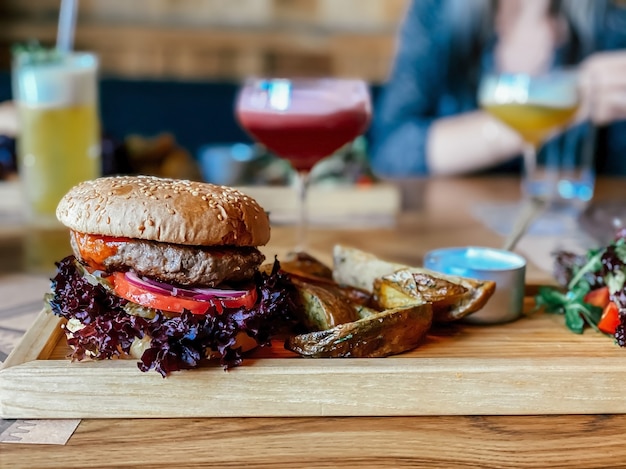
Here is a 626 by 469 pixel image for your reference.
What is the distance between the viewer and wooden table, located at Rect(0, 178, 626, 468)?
850 millimetres

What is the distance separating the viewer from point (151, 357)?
96 centimetres

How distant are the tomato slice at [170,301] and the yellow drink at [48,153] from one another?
3.93 feet

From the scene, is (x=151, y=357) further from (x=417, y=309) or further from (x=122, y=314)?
(x=417, y=309)

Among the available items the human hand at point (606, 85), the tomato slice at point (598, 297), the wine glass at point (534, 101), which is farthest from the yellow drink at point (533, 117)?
the tomato slice at point (598, 297)

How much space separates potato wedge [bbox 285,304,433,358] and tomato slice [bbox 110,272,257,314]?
0.10 meters

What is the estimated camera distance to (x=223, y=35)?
556 cm

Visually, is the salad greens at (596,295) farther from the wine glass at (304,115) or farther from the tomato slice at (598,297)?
the wine glass at (304,115)

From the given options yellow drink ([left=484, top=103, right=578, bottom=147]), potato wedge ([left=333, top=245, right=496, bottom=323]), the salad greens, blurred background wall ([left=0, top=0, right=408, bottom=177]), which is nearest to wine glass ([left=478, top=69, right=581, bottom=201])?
yellow drink ([left=484, top=103, right=578, bottom=147])

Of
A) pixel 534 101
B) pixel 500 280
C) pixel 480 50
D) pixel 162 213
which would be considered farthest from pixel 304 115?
pixel 480 50

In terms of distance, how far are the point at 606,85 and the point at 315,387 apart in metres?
2.52

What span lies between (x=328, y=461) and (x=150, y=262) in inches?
14.1

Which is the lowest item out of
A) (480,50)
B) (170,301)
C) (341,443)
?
(341,443)

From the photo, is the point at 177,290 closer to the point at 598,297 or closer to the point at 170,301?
the point at 170,301

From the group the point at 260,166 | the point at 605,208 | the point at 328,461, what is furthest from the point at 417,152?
the point at 328,461
